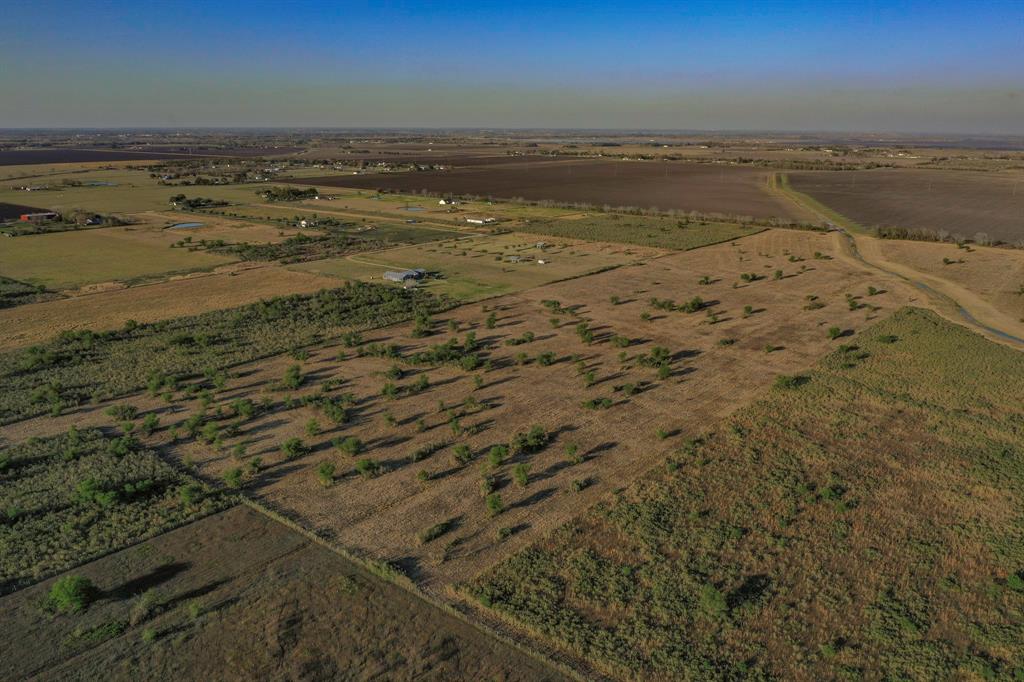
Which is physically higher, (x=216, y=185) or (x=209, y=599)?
(x=216, y=185)

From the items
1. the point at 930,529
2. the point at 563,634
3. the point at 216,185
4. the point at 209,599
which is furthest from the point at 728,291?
the point at 216,185

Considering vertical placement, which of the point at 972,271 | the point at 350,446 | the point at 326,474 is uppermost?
the point at 972,271

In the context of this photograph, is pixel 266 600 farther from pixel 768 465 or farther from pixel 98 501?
pixel 768 465

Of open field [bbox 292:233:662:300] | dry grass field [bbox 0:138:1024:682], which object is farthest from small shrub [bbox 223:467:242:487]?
open field [bbox 292:233:662:300]

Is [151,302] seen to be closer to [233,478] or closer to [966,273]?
[233,478]

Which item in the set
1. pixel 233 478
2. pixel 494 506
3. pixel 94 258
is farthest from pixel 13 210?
pixel 494 506

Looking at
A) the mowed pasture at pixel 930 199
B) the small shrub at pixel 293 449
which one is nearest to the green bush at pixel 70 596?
the small shrub at pixel 293 449

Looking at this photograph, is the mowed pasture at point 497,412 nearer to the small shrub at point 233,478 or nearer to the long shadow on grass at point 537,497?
the long shadow on grass at point 537,497
